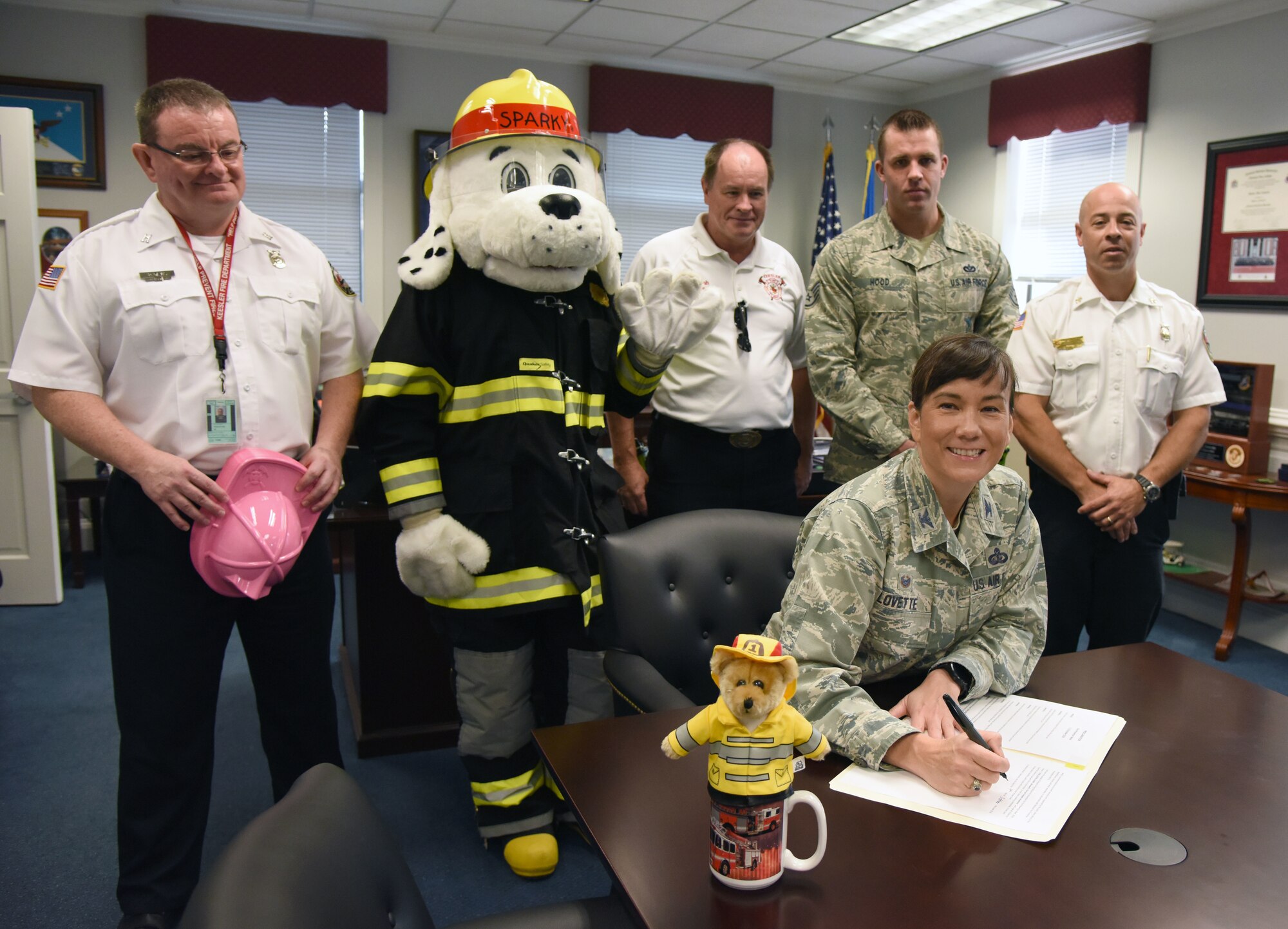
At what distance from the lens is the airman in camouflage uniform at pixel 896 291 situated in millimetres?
2396

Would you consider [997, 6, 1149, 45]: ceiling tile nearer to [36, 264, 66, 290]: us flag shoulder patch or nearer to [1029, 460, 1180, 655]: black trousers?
[1029, 460, 1180, 655]: black trousers

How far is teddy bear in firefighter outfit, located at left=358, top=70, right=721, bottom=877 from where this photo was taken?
1.83 meters

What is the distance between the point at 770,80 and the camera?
19.7 ft

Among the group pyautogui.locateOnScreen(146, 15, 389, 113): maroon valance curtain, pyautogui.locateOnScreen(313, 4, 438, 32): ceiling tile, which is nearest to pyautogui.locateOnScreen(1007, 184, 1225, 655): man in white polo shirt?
pyautogui.locateOnScreen(313, 4, 438, 32): ceiling tile

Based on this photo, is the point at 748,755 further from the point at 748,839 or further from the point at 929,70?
the point at 929,70

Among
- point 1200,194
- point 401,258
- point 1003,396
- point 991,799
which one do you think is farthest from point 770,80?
point 991,799

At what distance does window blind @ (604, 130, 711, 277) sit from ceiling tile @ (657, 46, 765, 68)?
18.0 inches

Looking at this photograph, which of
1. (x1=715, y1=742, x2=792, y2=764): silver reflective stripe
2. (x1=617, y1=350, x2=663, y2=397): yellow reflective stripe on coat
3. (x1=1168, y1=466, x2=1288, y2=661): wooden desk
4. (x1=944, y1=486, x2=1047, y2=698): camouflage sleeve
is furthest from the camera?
(x1=1168, y1=466, x2=1288, y2=661): wooden desk

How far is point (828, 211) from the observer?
607 centimetres

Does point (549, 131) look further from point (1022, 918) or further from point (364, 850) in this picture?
point (1022, 918)

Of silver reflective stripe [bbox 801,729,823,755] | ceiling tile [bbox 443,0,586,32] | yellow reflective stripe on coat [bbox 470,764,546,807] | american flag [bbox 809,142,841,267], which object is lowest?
yellow reflective stripe on coat [bbox 470,764,546,807]

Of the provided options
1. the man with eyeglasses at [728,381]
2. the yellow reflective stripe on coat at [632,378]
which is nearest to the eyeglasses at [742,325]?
the man with eyeglasses at [728,381]

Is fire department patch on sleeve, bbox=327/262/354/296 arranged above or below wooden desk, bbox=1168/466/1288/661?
above

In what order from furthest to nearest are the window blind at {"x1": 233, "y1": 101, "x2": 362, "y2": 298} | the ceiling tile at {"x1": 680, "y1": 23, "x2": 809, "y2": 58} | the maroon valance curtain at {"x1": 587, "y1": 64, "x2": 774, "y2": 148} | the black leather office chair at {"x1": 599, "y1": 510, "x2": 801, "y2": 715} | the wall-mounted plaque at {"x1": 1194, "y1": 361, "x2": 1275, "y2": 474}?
the maroon valance curtain at {"x1": 587, "y1": 64, "x2": 774, "y2": 148} < the window blind at {"x1": 233, "y1": 101, "x2": 362, "y2": 298} < the ceiling tile at {"x1": 680, "y1": 23, "x2": 809, "y2": 58} < the wall-mounted plaque at {"x1": 1194, "y1": 361, "x2": 1275, "y2": 474} < the black leather office chair at {"x1": 599, "y1": 510, "x2": 801, "y2": 715}
